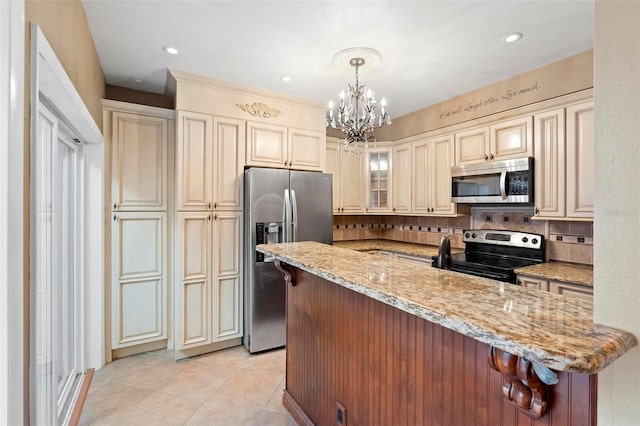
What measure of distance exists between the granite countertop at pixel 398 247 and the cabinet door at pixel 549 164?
1144 mm

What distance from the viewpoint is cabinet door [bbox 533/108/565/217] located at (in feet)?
8.66

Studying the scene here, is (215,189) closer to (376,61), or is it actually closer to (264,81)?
(264,81)

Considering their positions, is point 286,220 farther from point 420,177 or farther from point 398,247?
point 420,177

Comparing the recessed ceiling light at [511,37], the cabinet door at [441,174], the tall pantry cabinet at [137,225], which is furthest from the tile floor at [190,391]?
the recessed ceiling light at [511,37]

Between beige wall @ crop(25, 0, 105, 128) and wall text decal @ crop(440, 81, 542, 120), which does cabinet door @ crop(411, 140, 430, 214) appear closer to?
wall text decal @ crop(440, 81, 542, 120)

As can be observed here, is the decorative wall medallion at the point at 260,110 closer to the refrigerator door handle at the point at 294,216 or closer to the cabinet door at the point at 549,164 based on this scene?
the refrigerator door handle at the point at 294,216

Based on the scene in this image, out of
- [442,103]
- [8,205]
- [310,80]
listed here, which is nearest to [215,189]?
[310,80]

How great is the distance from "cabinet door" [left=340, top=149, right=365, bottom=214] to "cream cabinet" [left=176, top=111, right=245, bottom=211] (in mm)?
1519

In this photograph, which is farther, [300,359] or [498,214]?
[498,214]

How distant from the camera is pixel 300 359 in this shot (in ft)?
6.61

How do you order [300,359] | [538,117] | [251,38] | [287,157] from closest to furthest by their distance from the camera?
[300,359] → [251,38] → [538,117] → [287,157]

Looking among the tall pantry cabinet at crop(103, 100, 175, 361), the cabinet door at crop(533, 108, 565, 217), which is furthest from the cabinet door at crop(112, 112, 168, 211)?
the cabinet door at crop(533, 108, 565, 217)

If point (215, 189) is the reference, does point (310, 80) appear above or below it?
above

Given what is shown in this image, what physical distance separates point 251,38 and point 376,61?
992 mm
